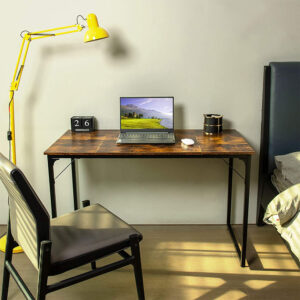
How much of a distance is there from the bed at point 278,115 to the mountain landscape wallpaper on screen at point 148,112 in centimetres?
62

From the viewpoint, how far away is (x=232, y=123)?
2713 mm

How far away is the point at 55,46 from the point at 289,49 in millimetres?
1475

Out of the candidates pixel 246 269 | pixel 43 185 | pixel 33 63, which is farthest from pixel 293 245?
pixel 33 63

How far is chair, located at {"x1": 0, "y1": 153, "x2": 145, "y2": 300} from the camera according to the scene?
152 cm

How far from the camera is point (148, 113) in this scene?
2533 mm

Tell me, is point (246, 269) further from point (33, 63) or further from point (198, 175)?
point (33, 63)

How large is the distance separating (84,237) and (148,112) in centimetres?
99

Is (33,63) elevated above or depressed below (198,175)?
above

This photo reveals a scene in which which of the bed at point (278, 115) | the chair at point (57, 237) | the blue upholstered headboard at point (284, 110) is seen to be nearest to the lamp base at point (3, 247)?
the chair at point (57, 237)

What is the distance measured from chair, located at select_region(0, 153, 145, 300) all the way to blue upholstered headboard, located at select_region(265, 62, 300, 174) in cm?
120

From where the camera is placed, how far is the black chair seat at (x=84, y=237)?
1.67 metres

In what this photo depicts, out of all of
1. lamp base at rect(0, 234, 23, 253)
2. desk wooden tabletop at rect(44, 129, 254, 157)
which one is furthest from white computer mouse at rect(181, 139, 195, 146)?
lamp base at rect(0, 234, 23, 253)

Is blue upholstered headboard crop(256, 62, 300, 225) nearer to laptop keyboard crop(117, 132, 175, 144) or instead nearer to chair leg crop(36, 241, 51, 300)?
laptop keyboard crop(117, 132, 175, 144)

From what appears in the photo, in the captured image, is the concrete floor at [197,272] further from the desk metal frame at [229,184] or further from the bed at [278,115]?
the bed at [278,115]
